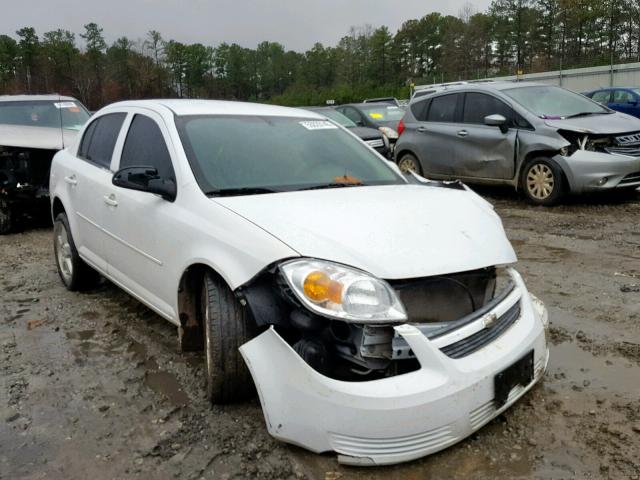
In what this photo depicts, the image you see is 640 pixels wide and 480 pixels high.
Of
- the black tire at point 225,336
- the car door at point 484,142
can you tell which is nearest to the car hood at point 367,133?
the car door at point 484,142

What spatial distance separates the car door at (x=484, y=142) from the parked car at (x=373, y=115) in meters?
4.99

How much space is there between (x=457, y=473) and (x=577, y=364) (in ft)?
4.32

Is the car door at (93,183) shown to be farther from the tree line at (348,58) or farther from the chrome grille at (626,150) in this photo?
the tree line at (348,58)

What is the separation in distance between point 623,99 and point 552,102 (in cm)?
1064

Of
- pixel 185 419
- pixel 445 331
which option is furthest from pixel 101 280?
pixel 445 331

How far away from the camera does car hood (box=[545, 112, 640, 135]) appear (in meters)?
7.70

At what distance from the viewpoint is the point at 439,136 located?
30.4 feet

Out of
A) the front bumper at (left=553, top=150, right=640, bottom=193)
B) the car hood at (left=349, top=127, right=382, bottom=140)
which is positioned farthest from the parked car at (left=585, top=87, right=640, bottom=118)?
the front bumper at (left=553, top=150, right=640, bottom=193)

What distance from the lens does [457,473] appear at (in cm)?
246

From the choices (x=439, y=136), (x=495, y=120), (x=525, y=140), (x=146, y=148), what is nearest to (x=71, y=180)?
(x=146, y=148)

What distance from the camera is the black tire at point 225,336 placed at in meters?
2.84

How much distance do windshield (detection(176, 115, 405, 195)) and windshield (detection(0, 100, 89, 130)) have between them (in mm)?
5969

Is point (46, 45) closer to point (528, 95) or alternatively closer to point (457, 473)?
point (528, 95)

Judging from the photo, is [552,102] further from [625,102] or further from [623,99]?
[623,99]
